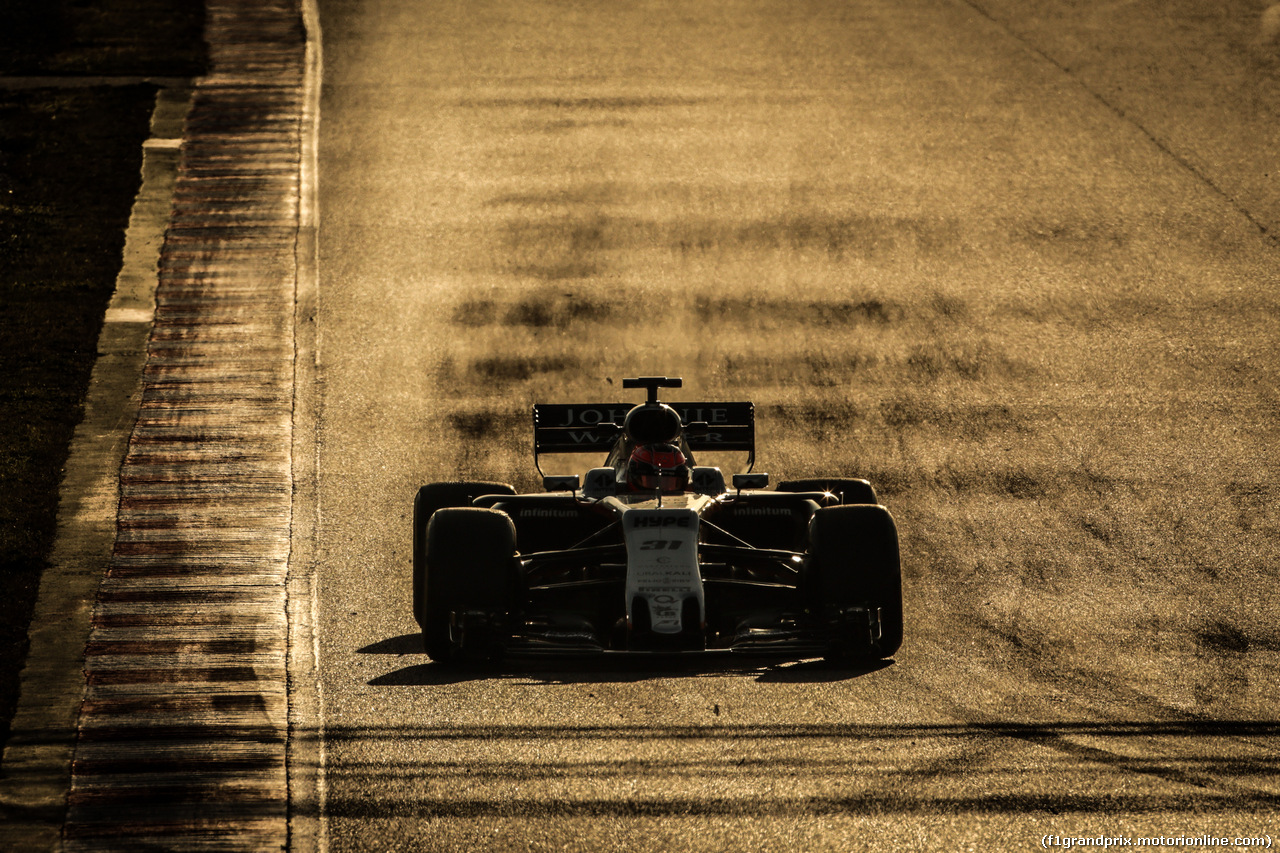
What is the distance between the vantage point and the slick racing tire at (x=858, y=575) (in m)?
8.73

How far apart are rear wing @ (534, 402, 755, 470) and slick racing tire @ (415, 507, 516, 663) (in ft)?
7.63

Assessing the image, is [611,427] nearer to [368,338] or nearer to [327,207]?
[368,338]

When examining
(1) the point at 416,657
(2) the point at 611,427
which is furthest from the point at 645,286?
(1) the point at 416,657

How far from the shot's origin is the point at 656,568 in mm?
8602

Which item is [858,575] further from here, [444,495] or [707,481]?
[444,495]

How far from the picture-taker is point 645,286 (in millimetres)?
17406

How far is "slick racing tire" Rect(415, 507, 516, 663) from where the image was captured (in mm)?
8664

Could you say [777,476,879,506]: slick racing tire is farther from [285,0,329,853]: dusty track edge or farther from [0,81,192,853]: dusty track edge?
[0,81,192,853]: dusty track edge

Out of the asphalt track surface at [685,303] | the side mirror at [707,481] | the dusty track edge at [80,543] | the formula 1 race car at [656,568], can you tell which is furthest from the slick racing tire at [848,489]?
the dusty track edge at [80,543]

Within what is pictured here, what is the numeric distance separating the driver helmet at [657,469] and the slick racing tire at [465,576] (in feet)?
4.79

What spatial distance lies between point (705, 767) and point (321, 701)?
2824 mm

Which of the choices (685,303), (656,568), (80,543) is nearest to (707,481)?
(656,568)

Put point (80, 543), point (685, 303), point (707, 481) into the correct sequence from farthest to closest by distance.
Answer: point (685, 303), point (80, 543), point (707, 481)

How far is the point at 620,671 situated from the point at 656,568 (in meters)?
0.80
